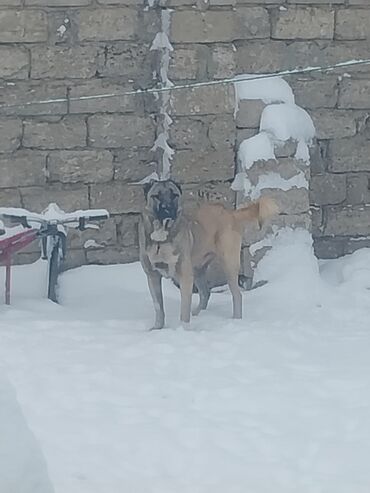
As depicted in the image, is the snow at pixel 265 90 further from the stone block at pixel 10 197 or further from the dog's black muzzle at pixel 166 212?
the stone block at pixel 10 197

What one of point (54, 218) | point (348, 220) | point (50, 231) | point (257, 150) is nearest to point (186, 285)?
point (50, 231)

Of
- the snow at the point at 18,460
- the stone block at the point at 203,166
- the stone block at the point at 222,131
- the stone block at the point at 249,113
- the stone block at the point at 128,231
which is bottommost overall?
the stone block at the point at 128,231

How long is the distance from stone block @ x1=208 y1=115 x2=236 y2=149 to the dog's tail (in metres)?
0.66

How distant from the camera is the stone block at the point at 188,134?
6418 mm

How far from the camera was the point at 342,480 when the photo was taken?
3.78m

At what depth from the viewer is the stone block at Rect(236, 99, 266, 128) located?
6426 millimetres

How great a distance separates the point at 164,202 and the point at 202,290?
2.35ft

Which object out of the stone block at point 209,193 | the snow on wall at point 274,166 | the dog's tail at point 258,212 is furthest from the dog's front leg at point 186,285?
the stone block at point 209,193

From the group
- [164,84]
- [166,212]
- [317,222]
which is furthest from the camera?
[317,222]

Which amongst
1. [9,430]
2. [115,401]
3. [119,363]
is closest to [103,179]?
[119,363]

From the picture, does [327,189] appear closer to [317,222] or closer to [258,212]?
[317,222]

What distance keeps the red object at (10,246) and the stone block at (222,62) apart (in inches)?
54.1

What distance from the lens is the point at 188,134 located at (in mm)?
6438

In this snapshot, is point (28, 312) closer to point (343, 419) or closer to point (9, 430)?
point (343, 419)
